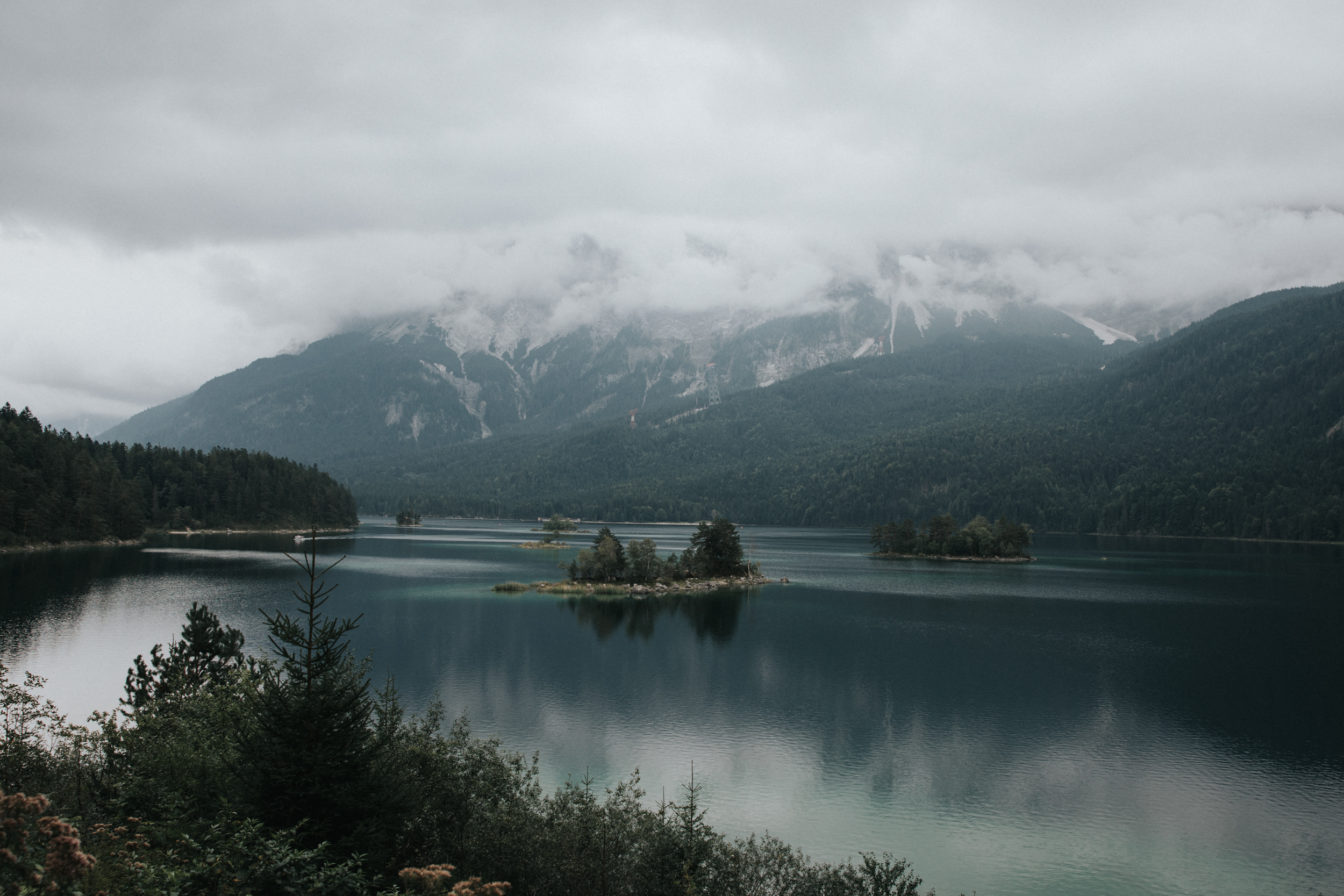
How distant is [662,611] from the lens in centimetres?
7544

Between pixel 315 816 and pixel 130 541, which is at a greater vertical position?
pixel 315 816

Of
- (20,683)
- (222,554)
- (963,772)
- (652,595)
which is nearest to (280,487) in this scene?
(222,554)

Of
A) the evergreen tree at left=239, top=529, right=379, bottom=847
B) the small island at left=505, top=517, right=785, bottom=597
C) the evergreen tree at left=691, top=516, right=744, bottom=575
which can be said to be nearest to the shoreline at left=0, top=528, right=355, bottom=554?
the small island at left=505, top=517, right=785, bottom=597

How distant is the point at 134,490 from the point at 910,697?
429 ft

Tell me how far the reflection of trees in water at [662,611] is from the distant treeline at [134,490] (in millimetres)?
75240

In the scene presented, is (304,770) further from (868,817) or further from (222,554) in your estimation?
(222,554)

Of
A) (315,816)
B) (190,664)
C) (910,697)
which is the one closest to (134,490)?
(190,664)

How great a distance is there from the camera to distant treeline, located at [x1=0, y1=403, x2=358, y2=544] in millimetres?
101875

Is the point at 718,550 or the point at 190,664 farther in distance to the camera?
the point at 718,550

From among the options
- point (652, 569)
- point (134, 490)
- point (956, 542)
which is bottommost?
point (956, 542)

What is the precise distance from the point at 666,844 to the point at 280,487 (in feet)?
530

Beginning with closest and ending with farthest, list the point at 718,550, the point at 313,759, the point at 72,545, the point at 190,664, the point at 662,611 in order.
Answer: the point at 313,759, the point at 190,664, the point at 662,611, the point at 718,550, the point at 72,545

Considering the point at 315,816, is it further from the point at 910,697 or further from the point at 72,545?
the point at 72,545

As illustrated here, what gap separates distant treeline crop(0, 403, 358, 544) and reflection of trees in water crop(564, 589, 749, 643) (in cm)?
7524
